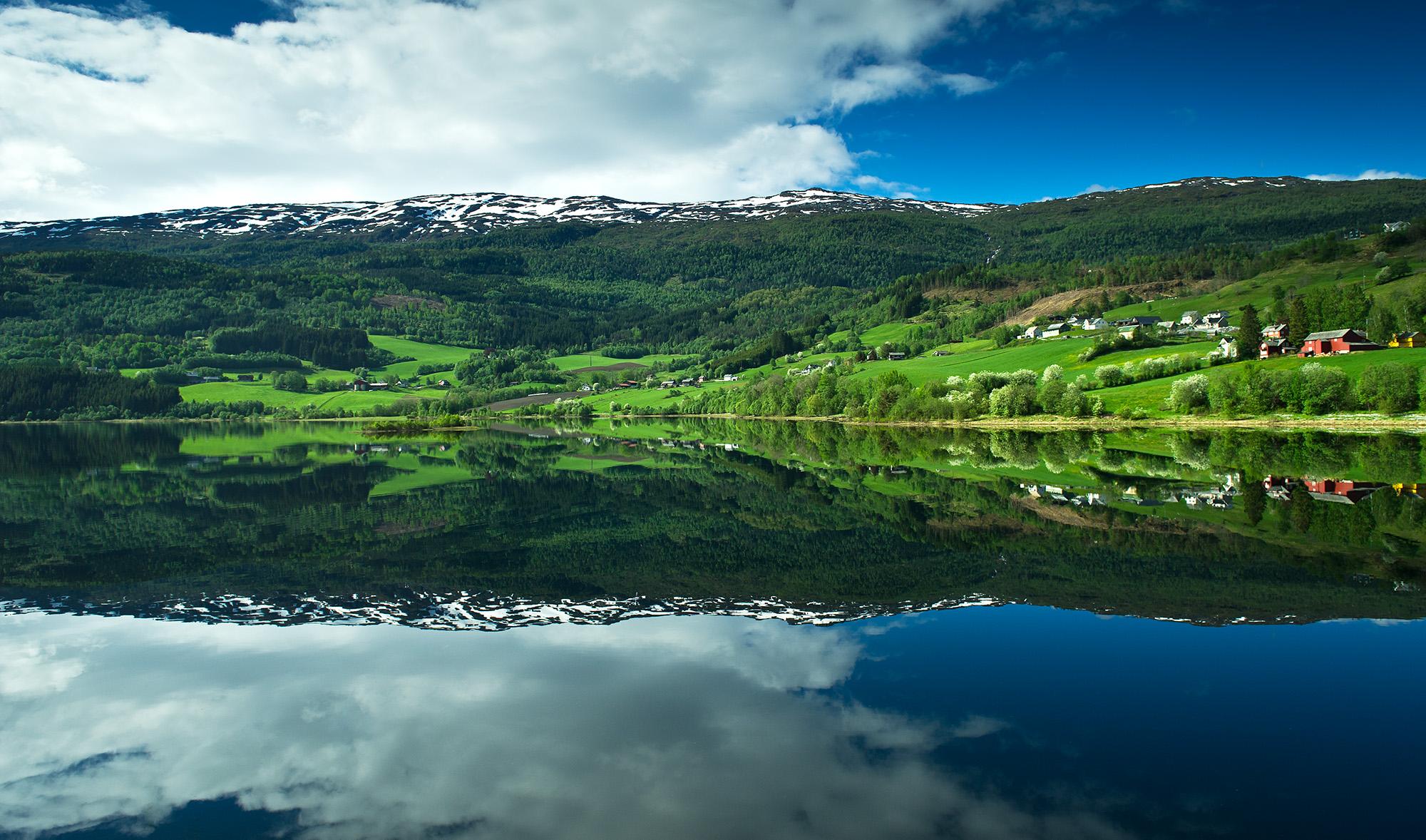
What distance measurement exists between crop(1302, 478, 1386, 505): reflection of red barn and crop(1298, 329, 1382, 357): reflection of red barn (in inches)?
2560

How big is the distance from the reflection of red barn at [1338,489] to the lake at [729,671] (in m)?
0.25

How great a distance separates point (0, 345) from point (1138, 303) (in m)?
250

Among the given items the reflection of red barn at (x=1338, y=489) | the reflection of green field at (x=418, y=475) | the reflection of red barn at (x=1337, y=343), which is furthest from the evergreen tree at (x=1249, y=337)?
the reflection of green field at (x=418, y=475)

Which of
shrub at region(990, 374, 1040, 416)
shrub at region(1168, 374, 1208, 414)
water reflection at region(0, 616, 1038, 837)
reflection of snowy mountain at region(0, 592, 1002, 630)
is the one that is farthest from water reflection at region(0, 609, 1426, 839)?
shrub at region(990, 374, 1040, 416)

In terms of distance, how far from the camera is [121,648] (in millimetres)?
13867

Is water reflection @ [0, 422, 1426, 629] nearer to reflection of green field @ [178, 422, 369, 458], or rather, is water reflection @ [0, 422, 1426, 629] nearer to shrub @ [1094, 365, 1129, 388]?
reflection of green field @ [178, 422, 369, 458]

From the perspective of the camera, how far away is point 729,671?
12055 mm

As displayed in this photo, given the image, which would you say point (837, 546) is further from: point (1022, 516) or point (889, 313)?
point (889, 313)

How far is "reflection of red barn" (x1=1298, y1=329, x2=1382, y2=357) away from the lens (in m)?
82.6

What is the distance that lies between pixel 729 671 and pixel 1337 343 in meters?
97.2

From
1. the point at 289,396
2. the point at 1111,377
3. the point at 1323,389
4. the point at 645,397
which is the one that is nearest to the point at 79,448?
the point at 645,397

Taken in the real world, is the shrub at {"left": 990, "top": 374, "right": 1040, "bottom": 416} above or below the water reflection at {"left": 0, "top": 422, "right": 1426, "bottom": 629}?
above

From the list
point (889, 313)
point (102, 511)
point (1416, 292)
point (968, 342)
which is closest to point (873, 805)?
point (102, 511)

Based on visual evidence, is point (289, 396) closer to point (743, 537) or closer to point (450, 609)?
point (743, 537)
